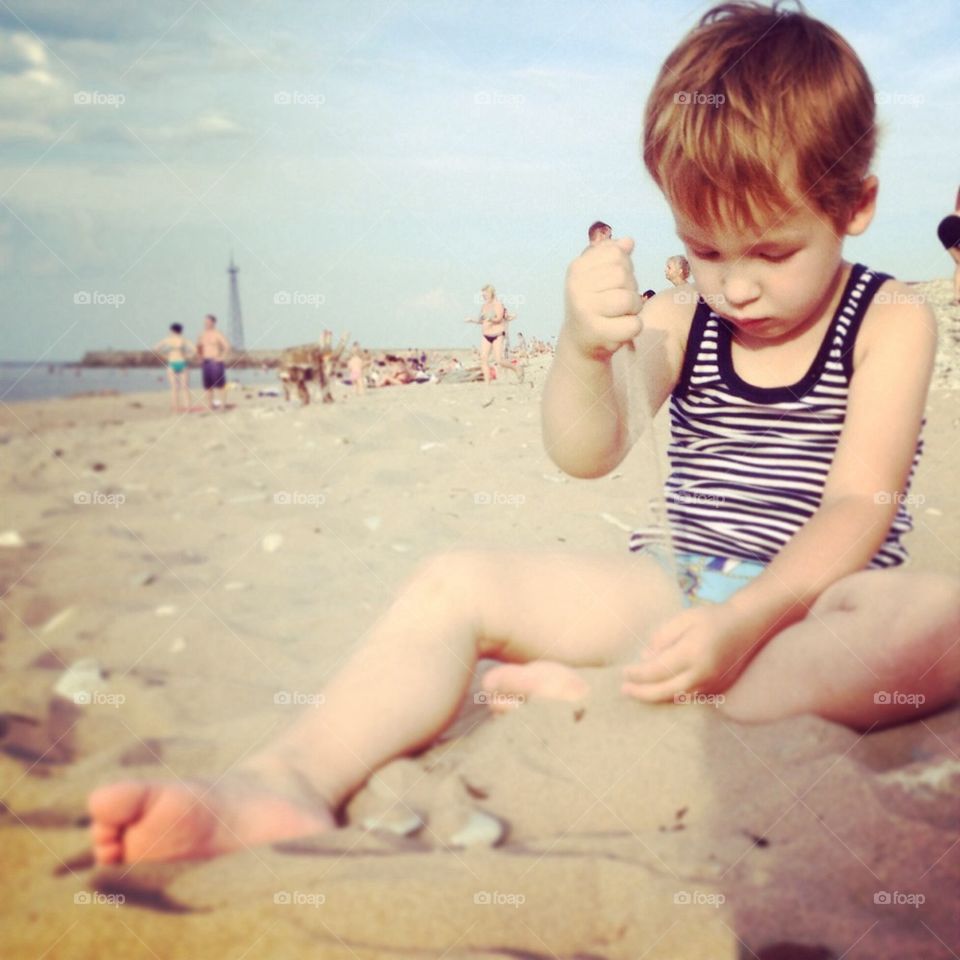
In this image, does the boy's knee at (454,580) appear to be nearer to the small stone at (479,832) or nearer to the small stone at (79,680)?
the small stone at (479,832)

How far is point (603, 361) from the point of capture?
2.01 metres

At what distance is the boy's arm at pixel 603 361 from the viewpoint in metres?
1.82

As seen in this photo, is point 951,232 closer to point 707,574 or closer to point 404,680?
point 707,574

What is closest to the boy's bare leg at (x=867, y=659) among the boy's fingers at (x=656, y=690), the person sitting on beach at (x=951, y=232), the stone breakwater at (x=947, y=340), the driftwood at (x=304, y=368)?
the boy's fingers at (x=656, y=690)

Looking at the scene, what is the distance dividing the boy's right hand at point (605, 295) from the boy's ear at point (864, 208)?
555 mm

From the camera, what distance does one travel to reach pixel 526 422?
6.63m

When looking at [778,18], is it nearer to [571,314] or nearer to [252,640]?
[571,314]

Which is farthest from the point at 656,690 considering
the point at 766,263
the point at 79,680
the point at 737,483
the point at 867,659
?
the point at 79,680

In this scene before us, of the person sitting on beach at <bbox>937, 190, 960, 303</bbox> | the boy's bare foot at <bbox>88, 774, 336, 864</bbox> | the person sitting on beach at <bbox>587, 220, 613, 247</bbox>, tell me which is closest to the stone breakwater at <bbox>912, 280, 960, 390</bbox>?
the person sitting on beach at <bbox>937, 190, 960, 303</bbox>

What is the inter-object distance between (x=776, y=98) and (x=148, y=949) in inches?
76.8

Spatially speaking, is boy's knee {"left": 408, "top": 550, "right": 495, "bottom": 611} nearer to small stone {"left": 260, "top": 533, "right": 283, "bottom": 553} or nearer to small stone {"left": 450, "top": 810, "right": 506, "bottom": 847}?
small stone {"left": 450, "top": 810, "right": 506, "bottom": 847}

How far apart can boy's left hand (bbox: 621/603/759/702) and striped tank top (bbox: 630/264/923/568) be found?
16.5 inches

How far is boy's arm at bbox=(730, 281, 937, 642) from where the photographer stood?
181 centimetres

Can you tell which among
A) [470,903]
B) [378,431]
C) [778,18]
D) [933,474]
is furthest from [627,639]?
[378,431]
